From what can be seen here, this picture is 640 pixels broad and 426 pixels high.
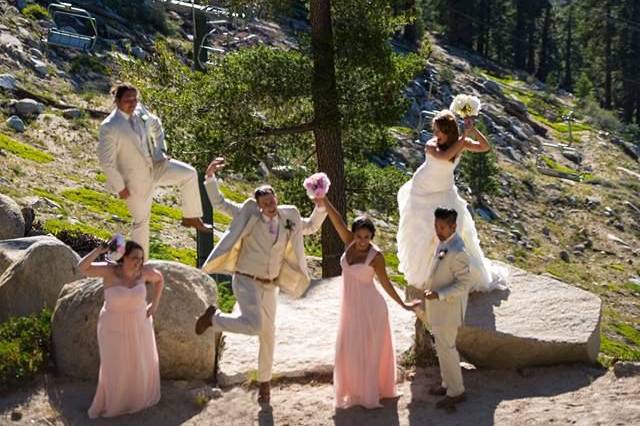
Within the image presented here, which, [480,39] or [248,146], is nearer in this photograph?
[248,146]

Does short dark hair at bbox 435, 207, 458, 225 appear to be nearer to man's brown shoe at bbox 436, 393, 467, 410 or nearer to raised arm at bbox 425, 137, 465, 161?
raised arm at bbox 425, 137, 465, 161

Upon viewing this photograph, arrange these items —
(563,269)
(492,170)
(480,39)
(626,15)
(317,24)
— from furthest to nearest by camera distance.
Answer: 1. (480,39)
2. (626,15)
3. (492,170)
4. (563,269)
5. (317,24)

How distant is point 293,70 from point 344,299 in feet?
26.0

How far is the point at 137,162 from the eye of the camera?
1195 centimetres

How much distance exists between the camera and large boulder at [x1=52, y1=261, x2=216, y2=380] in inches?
464

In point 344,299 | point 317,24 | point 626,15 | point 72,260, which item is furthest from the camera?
point 626,15

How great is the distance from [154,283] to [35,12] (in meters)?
30.7

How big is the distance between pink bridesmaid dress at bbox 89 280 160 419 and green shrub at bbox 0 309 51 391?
45.9 inches

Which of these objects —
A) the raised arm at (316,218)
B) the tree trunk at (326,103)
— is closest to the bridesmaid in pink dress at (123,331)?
the raised arm at (316,218)

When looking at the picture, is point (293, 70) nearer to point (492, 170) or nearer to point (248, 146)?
point (248, 146)

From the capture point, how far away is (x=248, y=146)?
60.7 ft

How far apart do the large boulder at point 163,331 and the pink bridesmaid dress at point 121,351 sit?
2.66ft

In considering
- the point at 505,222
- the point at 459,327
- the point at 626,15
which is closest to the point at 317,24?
the point at 459,327

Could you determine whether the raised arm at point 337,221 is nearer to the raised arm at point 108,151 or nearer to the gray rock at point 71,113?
the raised arm at point 108,151
